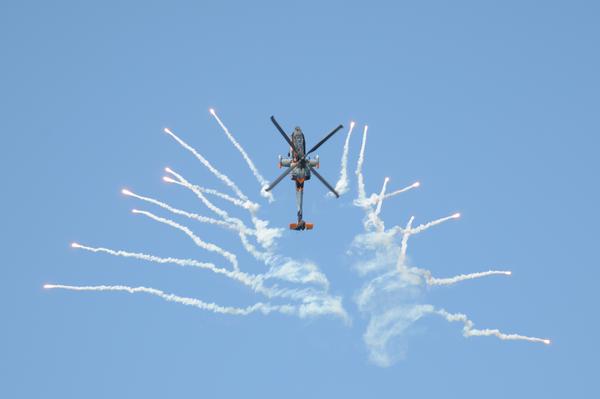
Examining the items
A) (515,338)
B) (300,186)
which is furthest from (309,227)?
(515,338)

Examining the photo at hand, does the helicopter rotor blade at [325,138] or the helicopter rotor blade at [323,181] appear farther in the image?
the helicopter rotor blade at [323,181]

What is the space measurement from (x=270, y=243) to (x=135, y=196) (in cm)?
1939

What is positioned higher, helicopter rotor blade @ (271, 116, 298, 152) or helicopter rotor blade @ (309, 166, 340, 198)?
helicopter rotor blade @ (271, 116, 298, 152)

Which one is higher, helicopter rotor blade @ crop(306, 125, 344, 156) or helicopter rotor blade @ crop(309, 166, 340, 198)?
helicopter rotor blade @ crop(306, 125, 344, 156)

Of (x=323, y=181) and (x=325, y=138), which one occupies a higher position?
(x=325, y=138)

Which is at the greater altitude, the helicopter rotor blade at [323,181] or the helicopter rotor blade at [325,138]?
the helicopter rotor blade at [325,138]

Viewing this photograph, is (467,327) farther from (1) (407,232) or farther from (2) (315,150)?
(2) (315,150)

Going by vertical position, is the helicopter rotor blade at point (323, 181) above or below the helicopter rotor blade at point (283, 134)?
below

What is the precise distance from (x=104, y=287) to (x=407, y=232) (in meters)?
41.5

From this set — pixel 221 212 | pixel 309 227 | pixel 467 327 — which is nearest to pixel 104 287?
pixel 221 212

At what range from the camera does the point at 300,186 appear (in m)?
152

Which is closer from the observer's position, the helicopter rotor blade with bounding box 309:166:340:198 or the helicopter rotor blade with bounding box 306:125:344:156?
the helicopter rotor blade with bounding box 306:125:344:156

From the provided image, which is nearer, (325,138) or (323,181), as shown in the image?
(325,138)

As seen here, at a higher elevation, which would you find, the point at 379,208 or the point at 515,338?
the point at 379,208
